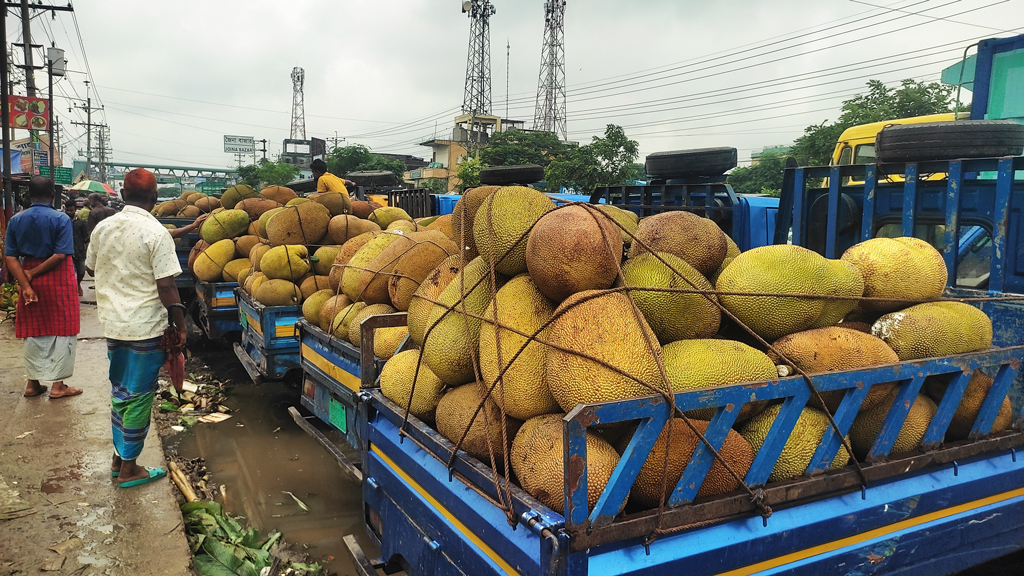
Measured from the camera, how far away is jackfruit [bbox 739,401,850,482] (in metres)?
1.98

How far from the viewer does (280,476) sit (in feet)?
15.3

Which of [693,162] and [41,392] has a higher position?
[693,162]

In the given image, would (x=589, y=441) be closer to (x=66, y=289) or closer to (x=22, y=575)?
(x=22, y=575)

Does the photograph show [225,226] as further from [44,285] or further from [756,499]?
[756,499]

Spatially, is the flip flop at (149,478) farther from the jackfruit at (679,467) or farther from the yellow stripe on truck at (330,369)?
the jackfruit at (679,467)

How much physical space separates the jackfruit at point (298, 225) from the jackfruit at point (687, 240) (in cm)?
428

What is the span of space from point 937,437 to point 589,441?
131cm

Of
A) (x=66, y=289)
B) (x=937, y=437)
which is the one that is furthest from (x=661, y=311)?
(x=66, y=289)

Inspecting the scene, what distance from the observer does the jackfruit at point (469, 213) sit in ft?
9.29

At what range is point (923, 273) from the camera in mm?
2541

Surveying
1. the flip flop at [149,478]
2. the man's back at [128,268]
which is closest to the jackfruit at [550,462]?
the man's back at [128,268]

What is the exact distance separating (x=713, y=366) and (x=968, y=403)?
1.17 m

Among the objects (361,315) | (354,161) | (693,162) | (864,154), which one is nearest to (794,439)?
(361,315)

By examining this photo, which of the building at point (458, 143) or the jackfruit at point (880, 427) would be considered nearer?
the jackfruit at point (880, 427)
